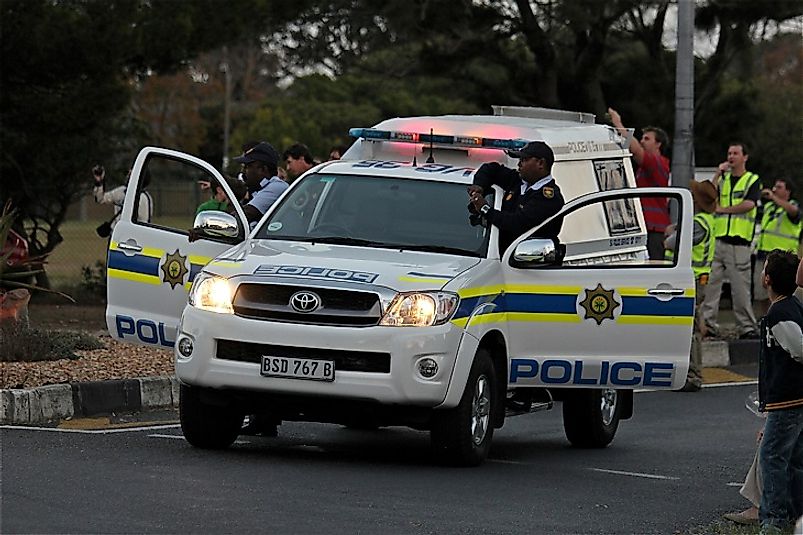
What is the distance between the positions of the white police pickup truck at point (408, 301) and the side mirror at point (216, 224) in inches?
0.8

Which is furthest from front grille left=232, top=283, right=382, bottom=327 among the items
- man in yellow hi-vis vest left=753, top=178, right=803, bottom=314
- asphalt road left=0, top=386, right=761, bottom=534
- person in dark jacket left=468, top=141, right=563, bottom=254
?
man in yellow hi-vis vest left=753, top=178, right=803, bottom=314

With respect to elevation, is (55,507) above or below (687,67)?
below

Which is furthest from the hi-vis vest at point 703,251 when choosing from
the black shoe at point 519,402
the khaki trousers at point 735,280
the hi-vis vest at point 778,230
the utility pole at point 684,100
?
the black shoe at point 519,402

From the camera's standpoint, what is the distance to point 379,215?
10422mm

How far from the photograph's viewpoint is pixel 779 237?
18578 mm

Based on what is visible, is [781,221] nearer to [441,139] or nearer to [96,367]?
[441,139]

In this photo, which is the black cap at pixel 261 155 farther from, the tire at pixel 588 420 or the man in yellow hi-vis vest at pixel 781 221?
the man in yellow hi-vis vest at pixel 781 221

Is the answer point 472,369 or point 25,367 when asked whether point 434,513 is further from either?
point 25,367

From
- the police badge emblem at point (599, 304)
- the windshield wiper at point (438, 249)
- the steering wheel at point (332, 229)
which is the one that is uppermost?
the steering wheel at point (332, 229)

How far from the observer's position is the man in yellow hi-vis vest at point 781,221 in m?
17.9

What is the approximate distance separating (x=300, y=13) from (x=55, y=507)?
54.2 feet

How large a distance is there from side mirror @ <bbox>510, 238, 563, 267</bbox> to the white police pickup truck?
0.01 metres

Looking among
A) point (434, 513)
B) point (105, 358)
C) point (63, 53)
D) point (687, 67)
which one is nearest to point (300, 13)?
point (63, 53)

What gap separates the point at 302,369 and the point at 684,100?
939cm
